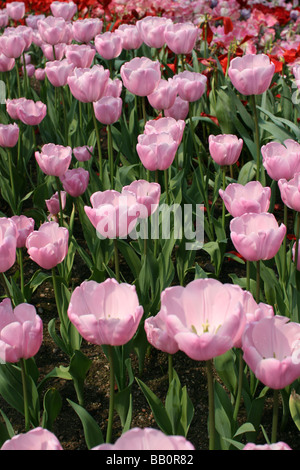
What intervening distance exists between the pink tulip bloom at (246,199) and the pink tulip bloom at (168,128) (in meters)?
0.42

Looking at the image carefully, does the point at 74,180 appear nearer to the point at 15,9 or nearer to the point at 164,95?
the point at 164,95

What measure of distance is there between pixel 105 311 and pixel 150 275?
654 mm

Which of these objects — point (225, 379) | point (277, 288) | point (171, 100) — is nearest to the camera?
point (225, 379)

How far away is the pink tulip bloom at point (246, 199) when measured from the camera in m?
1.72

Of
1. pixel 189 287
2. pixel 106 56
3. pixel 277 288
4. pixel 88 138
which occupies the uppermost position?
pixel 189 287

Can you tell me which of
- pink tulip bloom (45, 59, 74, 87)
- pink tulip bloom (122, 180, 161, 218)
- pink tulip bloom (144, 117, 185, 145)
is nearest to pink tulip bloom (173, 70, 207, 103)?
pink tulip bloom (144, 117, 185, 145)

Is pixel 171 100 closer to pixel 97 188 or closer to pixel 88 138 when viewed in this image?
pixel 97 188

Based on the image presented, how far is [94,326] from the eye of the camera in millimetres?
1238

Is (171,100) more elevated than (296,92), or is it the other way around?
(171,100)

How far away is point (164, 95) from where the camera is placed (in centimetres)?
240

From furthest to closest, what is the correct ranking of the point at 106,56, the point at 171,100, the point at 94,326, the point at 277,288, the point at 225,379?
the point at 106,56 < the point at 171,100 < the point at 277,288 < the point at 225,379 < the point at 94,326

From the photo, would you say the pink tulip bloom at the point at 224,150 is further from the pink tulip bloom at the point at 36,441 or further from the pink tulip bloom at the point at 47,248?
the pink tulip bloom at the point at 36,441

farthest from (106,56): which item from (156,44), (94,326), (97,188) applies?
(94,326)

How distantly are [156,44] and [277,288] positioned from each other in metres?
1.52
